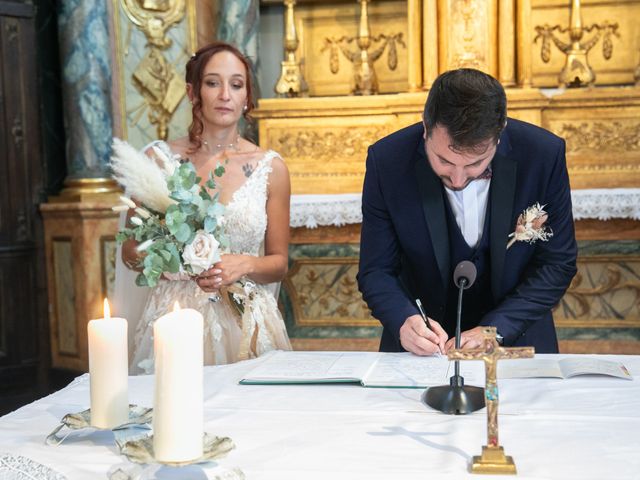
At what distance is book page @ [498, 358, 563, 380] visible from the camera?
85.0 inches

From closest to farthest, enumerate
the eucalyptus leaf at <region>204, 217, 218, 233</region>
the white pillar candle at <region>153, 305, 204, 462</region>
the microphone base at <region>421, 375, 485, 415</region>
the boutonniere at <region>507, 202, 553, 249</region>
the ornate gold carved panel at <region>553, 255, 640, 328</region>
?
the white pillar candle at <region>153, 305, 204, 462</region>, the microphone base at <region>421, 375, 485, 415</region>, the eucalyptus leaf at <region>204, 217, 218, 233</region>, the boutonniere at <region>507, 202, 553, 249</region>, the ornate gold carved panel at <region>553, 255, 640, 328</region>

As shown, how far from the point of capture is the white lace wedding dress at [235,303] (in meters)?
3.13

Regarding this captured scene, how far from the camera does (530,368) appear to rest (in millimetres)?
2232

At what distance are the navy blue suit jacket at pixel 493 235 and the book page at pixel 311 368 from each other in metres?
0.27

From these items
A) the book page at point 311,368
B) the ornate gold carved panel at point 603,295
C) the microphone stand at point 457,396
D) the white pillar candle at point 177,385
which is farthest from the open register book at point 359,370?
the ornate gold carved panel at point 603,295

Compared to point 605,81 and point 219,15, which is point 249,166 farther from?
point 605,81

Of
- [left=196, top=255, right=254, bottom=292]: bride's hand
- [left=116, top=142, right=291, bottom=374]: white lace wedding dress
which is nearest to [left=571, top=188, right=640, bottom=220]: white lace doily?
[left=116, top=142, right=291, bottom=374]: white lace wedding dress

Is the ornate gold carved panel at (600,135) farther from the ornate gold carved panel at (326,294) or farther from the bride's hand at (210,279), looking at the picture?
the bride's hand at (210,279)

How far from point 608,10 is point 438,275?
4.51 meters

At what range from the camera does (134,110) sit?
646cm

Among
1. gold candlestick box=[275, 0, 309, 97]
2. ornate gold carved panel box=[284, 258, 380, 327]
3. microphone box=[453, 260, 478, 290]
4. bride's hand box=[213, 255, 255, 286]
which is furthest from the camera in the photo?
gold candlestick box=[275, 0, 309, 97]

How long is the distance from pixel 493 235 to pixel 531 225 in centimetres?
14

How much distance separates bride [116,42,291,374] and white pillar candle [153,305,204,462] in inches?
65.0

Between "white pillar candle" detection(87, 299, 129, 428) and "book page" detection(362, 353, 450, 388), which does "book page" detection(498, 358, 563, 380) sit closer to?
"book page" detection(362, 353, 450, 388)
